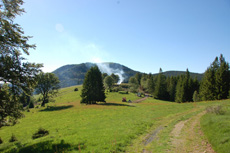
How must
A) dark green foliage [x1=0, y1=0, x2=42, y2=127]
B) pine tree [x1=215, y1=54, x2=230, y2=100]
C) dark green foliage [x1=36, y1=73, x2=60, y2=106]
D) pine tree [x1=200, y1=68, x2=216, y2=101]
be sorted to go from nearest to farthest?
dark green foliage [x1=0, y1=0, x2=42, y2=127] < pine tree [x1=215, y1=54, x2=230, y2=100] < pine tree [x1=200, y1=68, x2=216, y2=101] < dark green foliage [x1=36, y1=73, x2=60, y2=106]

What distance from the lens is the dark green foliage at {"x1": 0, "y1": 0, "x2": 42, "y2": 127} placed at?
11.7 m

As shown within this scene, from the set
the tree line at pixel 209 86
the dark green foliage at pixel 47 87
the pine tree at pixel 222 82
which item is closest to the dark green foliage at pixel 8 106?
the dark green foliage at pixel 47 87

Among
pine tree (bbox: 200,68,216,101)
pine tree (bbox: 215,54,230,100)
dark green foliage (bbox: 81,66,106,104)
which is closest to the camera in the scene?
dark green foliage (bbox: 81,66,106,104)

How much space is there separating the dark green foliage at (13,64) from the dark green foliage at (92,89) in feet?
115

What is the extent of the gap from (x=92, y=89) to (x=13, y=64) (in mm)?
37839

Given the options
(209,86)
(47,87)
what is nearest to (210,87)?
(209,86)

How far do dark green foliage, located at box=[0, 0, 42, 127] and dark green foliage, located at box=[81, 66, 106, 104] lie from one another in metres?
34.9

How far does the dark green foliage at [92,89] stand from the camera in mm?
49500

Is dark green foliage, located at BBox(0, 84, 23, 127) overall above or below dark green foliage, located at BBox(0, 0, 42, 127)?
below

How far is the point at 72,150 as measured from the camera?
32.3 feet

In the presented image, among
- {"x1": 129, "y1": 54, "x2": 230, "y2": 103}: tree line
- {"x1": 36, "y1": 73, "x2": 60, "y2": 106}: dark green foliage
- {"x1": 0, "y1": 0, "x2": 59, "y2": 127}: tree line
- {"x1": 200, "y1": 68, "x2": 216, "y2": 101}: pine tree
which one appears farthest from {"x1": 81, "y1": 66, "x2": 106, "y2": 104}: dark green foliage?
{"x1": 200, "y1": 68, "x2": 216, "y2": 101}: pine tree

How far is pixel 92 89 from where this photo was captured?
162 feet

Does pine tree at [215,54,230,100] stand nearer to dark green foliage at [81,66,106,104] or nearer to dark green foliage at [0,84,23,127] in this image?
dark green foliage at [81,66,106,104]

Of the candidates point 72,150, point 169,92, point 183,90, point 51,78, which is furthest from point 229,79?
point 51,78
